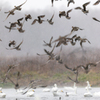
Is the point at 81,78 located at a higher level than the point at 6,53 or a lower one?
lower

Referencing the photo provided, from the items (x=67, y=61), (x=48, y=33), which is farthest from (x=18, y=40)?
(x=67, y=61)

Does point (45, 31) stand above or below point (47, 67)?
above

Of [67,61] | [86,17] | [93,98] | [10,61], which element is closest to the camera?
[93,98]

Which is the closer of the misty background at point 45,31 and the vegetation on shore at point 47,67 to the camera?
the vegetation on shore at point 47,67

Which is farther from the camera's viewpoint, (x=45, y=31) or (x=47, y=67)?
(x=45, y=31)

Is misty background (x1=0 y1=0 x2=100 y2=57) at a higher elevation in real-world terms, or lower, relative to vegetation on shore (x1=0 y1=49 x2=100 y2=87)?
higher

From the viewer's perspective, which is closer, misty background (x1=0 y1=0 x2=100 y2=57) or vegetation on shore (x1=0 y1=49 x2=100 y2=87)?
vegetation on shore (x1=0 y1=49 x2=100 y2=87)

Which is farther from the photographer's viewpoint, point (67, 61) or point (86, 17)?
point (86, 17)

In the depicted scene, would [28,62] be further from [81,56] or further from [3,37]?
[81,56]

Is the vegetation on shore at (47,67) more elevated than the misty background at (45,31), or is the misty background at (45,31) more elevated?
the misty background at (45,31)

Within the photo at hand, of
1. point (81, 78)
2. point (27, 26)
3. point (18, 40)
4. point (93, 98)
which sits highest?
point (27, 26)

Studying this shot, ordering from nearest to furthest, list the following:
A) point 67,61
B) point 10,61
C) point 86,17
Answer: point 10,61, point 67,61, point 86,17

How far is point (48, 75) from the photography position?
6043 mm

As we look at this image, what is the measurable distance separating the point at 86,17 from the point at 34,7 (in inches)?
64.3
